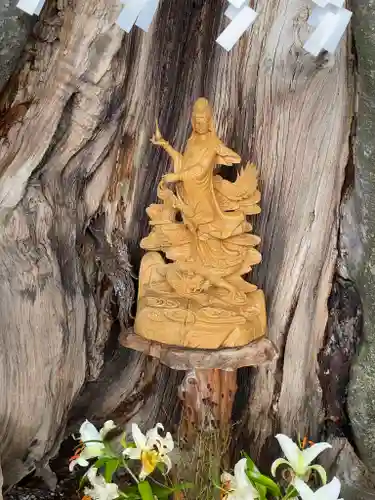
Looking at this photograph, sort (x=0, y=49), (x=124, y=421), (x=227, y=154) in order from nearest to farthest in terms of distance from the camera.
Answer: (x=0, y=49) → (x=227, y=154) → (x=124, y=421)

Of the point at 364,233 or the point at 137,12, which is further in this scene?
the point at 364,233

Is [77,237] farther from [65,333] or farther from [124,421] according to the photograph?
[124,421]

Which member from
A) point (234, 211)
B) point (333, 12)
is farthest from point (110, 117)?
point (333, 12)

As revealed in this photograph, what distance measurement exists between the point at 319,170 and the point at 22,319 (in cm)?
89

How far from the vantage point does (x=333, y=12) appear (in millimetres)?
1277

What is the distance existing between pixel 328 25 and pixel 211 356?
78 cm

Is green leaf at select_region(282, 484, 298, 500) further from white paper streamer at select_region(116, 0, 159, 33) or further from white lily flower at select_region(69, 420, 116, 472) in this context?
white paper streamer at select_region(116, 0, 159, 33)

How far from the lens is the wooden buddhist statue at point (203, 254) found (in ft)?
4.99

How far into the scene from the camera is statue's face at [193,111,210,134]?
1.51 m

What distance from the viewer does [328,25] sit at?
129cm

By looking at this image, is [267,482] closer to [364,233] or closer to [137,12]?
[364,233]

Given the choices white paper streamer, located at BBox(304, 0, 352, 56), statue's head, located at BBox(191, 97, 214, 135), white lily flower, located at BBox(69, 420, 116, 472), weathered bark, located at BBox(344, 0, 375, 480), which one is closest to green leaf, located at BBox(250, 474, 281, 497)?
white lily flower, located at BBox(69, 420, 116, 472)

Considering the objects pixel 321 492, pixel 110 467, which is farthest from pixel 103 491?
pixel 321 492

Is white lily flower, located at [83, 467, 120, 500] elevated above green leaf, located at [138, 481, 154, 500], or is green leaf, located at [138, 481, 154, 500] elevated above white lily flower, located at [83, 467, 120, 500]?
green leaf, located at [138, 481, 154, 500]
